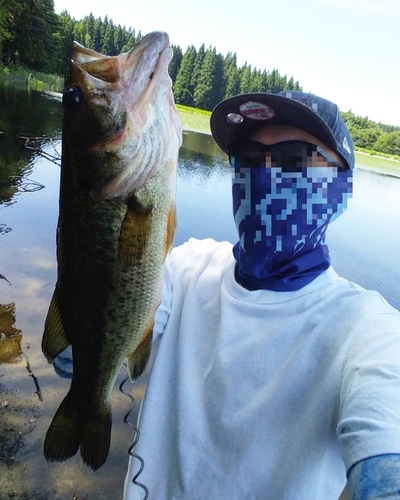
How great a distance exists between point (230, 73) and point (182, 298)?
149 ft

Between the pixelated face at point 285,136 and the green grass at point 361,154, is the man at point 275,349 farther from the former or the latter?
the green grass at point 361,154

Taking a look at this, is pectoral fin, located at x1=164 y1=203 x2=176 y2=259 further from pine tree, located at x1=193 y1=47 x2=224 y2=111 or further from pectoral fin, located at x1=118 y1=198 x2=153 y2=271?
pine tree, located at x1=193 y1=47 x2=224 y2=111

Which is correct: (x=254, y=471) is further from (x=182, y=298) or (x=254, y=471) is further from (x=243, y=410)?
(x=182, y=298)

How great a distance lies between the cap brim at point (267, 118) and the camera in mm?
1574

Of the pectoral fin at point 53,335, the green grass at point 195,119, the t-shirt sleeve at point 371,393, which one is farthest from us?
the green grass at point 195,119

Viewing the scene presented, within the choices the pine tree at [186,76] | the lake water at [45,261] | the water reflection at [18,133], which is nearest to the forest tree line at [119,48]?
the pine tree at [186,76]

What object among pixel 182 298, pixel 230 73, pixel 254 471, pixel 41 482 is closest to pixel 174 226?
pixel 182 298

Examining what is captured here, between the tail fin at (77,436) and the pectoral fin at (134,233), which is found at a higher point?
the pectoral fin at (134,233)

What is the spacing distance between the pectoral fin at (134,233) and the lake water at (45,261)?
3.61 meters

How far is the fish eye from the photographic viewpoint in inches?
48.7

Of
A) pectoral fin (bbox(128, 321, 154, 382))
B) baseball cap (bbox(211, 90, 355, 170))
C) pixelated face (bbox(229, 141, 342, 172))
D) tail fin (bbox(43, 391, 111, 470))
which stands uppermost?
baseball cap (bbox(211, 90, 355, 170))

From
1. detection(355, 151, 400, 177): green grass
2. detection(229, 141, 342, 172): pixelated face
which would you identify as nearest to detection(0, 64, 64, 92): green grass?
detection(355, 151, 400, 177): green grass

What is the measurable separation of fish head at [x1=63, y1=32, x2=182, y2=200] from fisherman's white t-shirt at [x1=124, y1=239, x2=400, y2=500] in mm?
716

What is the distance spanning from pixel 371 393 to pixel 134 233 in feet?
2.83
